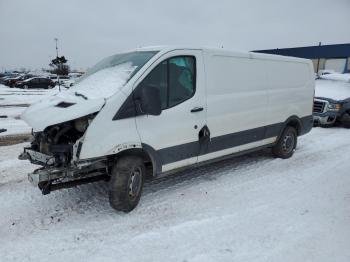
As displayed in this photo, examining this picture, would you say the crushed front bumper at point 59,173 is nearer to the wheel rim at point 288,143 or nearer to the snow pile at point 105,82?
the snow pile at point 105,82

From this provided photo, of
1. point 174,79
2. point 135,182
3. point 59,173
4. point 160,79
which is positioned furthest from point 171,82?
point 59,173

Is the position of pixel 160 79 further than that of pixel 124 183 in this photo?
Yes

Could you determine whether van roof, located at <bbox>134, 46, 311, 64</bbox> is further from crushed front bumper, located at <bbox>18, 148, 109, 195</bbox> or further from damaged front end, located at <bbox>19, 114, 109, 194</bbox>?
crushed front bumper, located at <bbox>18, 148, 109, 195</bbox>

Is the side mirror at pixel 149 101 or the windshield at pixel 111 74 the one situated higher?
the windshield at pixel 111 74

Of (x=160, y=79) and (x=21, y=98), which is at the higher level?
(x=160, y=79)

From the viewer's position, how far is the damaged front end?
3936 millimetres

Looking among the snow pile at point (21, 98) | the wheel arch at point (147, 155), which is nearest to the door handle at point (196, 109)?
the wheel arch at point (147, 155)

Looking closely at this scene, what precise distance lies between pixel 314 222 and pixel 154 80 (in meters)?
2.73

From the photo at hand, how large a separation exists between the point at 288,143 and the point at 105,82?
4429mm

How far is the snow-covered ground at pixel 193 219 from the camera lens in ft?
11.5

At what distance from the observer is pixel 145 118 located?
14.3 ft

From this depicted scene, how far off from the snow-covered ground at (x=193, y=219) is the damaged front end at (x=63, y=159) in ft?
1.56

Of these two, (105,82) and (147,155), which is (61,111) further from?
(147,155)

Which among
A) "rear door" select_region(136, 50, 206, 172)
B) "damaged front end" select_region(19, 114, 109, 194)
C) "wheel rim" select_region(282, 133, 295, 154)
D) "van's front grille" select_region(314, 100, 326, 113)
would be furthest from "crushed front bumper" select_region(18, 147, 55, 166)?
"van's front grille" select_region(314, 100, 326, 113)
